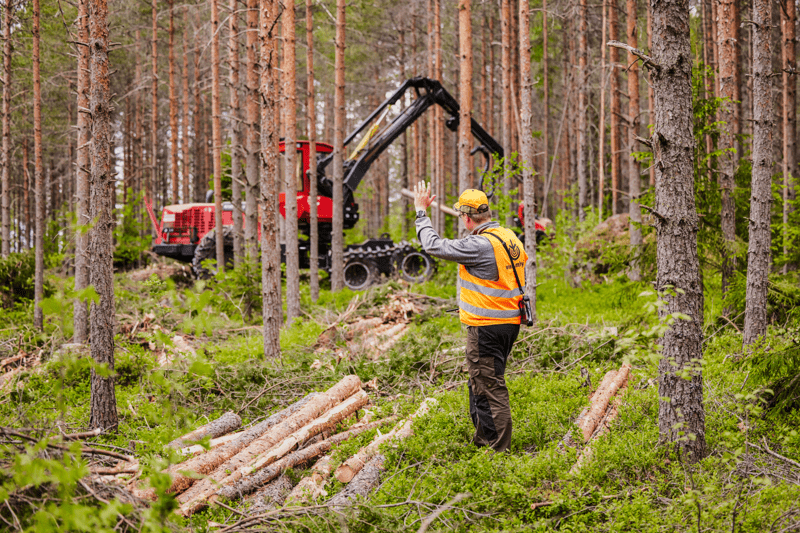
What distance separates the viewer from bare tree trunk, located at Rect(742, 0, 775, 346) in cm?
626

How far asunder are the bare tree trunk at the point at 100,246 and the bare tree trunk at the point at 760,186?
21.5 feet

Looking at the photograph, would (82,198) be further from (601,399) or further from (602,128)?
(602,128)

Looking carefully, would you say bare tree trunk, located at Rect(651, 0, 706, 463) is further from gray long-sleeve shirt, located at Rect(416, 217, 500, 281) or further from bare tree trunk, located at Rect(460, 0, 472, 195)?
bare tree trunk, located at Rect(460, 0, 472, 195)

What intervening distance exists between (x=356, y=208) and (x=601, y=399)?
10.3 metres

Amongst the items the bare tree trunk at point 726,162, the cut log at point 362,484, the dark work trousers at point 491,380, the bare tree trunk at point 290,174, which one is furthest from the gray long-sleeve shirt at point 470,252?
the bare tree trunk at point 290,174

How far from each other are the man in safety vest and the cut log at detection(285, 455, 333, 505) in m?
1.23

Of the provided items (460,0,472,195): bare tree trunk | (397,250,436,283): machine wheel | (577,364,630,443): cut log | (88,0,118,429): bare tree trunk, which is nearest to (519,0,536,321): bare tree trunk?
(460,0,472,195): bare tree trunk

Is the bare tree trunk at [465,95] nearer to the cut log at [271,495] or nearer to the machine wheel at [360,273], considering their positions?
the machine wheel at [360,273]

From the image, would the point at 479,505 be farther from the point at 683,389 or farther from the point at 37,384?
the point at 37,384

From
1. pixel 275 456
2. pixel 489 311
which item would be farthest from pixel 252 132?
pixel 489 311

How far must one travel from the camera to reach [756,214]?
6.38 metres

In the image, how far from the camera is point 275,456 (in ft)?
15.3

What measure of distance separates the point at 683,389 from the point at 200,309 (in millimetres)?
3312

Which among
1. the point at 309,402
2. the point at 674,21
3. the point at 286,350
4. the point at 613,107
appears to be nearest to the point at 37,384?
the point at 286,350
